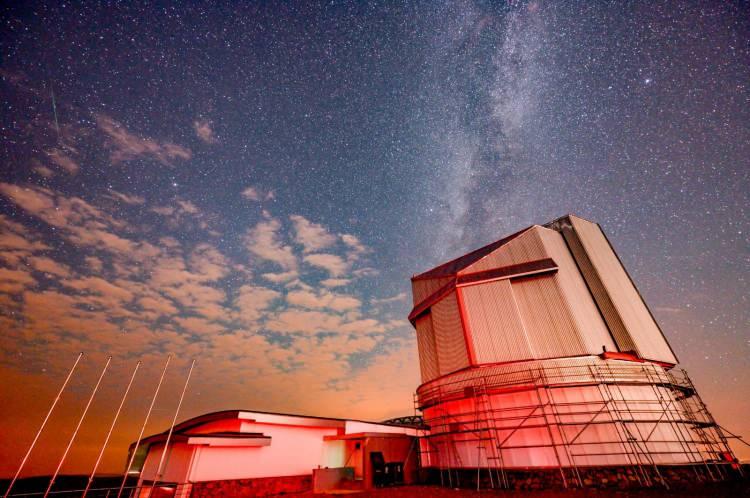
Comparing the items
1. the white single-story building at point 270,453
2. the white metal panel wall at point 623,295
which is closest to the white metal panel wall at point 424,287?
the white single-story building at point 270,453

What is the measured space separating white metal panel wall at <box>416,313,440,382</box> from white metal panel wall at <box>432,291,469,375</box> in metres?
0.86

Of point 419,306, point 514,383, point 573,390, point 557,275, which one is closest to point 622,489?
point 573,390

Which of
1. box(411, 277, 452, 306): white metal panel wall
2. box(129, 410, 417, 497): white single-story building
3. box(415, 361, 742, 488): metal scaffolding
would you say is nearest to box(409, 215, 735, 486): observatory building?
box(415, 361, 742, 488): metal scaffolding

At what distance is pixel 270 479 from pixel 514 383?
1303cm

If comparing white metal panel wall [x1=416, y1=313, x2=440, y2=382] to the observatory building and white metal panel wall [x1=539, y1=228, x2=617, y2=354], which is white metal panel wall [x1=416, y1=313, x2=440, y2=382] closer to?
the observatory building

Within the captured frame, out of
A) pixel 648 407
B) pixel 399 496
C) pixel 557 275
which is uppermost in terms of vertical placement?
pixel 557 275

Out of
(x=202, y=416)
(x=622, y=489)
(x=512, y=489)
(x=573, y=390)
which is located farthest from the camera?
(x=202, y=416)

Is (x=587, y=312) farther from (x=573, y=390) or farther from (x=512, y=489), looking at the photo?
(x=512, y=489)

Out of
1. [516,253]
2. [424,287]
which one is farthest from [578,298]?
[424,287]

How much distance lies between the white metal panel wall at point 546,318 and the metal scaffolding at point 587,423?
1.00 metres

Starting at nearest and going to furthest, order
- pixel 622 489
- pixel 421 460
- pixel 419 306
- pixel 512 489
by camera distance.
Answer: pixel 622 489 → pixel 512 489 → pixel 421 460 → pixel 419 306

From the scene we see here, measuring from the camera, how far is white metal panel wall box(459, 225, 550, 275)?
20047mm

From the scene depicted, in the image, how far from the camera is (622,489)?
526 inches

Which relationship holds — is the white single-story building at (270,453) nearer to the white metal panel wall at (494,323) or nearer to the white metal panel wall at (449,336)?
the white metal panel wall at (449,336)
